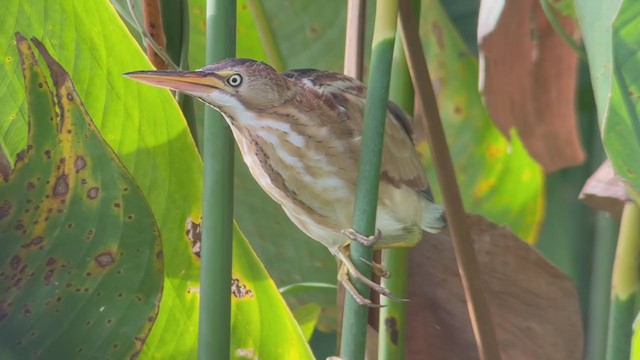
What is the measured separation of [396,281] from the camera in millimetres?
591

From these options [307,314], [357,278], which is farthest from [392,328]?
[307,314]

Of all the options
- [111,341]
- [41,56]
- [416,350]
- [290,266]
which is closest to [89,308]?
[111,341]

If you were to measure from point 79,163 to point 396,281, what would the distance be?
0.70 feet

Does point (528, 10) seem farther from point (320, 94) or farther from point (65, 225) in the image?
point (65, 225)

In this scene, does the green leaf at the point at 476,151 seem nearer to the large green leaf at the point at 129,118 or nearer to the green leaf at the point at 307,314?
the green leaf at the point at 307,314

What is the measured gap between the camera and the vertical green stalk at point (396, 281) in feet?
1.89

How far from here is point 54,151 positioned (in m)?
0.47

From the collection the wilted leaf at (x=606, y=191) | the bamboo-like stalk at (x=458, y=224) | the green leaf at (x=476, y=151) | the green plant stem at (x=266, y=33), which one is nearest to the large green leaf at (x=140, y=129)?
the bamboo-like stalk at (x=458, y=224)

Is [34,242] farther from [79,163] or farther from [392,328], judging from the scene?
[392,328]

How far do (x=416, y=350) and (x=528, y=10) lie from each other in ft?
0.93

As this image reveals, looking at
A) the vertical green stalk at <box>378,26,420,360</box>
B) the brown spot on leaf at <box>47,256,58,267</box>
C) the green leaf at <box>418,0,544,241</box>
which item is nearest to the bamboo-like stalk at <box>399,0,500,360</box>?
the vertical green stalk at <box>378,26,420,360</box>

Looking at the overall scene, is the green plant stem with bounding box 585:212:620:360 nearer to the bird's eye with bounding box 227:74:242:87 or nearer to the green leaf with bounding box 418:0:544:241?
the green leaf with bounding box 418:0:544:241

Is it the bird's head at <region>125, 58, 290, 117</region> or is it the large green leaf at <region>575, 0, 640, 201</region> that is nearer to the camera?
the large green leaf at <region>575, 0, 640, 201</region>

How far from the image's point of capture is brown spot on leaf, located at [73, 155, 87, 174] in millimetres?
478
